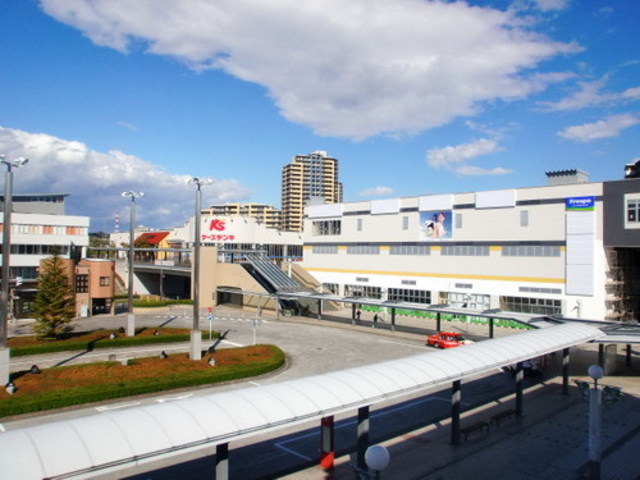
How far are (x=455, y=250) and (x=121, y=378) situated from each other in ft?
136

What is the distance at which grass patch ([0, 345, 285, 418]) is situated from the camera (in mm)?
24297

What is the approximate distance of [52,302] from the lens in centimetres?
3844

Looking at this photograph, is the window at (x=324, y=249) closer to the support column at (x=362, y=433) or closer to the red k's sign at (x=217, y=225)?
the red k's sign at (x=217, y=225)

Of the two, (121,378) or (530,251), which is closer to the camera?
(121,378)

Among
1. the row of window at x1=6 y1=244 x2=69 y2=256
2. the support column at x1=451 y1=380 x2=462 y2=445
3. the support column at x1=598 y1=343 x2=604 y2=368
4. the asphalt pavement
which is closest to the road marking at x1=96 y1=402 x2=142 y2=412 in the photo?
the asphalt pavement

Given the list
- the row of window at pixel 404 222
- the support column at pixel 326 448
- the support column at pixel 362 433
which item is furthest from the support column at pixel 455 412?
the row of window at pixel 404 222

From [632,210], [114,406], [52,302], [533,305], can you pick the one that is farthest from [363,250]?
[114,406]

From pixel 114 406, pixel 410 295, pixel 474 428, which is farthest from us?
pixel 410 295

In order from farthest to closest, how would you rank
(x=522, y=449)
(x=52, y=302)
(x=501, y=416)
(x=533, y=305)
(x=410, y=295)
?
(x=410, y=295) → (x=533, y=305) → (x=52, y=302) → (x=501, y=416) → (x=522, y=449)

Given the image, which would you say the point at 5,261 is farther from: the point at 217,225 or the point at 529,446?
the point at 217,225

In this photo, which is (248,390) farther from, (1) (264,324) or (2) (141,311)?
(2) (141,311)

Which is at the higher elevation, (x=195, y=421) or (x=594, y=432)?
(x=195, y=421)

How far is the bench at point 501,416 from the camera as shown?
22.3 m

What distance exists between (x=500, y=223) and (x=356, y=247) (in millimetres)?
22191
